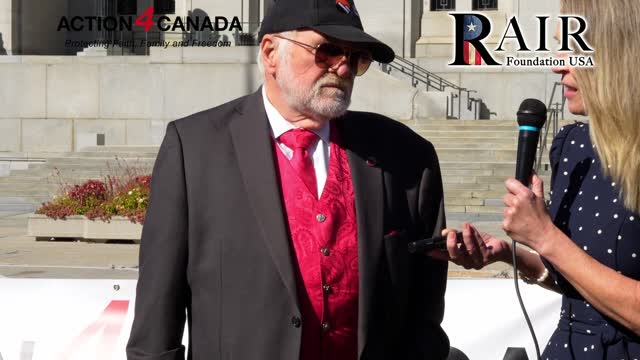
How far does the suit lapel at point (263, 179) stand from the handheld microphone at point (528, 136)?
78 cm

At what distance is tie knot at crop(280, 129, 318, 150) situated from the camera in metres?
3.70

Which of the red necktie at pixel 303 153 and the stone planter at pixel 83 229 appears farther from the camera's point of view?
the stone planter at pixel 83 229

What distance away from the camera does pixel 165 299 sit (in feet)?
11.6

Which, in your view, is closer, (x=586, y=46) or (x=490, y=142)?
(x=586, y=46)

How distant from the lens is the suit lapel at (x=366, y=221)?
3519 millimetres

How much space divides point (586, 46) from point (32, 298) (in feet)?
11.5

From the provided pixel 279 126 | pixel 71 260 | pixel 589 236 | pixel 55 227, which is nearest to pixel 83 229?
pixel 55 227

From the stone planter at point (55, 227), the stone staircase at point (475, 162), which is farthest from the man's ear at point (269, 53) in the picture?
the stone staircase at point (475, 162)

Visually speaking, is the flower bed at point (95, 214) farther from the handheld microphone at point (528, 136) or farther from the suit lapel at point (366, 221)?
the handheld microphone at point (528, 136)

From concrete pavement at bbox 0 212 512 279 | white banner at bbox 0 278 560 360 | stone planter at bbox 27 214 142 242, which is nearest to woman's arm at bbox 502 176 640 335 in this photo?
white banner at bbox 0 278 560 360

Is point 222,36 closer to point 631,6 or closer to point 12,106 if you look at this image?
point 12,106

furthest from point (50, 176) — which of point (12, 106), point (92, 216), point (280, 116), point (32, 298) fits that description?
point (280, 116)

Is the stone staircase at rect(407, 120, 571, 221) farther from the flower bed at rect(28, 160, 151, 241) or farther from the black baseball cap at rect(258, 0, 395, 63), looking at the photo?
the black baseball cap at rect(258, 0, 395, 63)

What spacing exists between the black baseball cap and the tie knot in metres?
0.35
